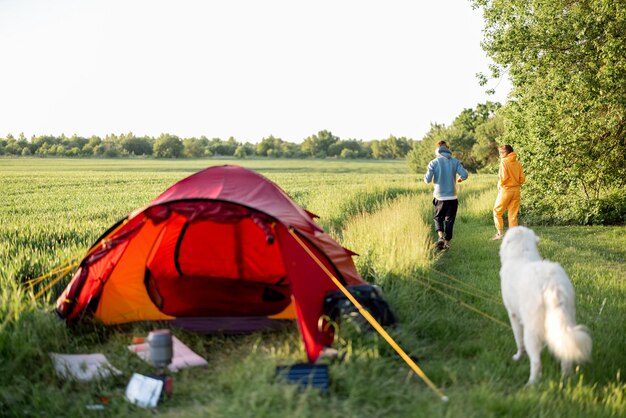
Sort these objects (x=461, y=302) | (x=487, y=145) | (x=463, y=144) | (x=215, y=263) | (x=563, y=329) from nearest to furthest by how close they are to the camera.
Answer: (x=563, y=329) → (x=461, y=302) → (x=215, y=263) → (x=487, y=145) → (x=463, y=144)

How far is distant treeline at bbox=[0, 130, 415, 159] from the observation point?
8100 centimetres

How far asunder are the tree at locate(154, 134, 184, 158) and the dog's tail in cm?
8876

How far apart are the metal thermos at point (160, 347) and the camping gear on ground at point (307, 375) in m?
0.94

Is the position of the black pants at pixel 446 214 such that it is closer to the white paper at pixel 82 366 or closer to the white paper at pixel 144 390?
the white paper at pixel 82 366

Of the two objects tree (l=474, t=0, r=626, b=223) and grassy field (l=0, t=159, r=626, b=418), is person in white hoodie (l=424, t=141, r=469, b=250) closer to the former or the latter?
grassy field (l=0, t=159, r=626, b=418)

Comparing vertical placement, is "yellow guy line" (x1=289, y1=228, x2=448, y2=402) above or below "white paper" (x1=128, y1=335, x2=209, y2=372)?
above

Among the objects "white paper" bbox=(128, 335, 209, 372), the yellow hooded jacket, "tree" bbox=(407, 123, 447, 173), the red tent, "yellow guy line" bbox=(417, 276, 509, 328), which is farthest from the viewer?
"tree" bbox=(407, 123, 447, 173)

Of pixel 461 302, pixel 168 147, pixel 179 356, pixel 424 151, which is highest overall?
pixel 168 147

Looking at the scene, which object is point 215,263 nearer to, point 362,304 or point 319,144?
point 362,304

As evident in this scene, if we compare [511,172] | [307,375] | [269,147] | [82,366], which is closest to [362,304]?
[307,375]

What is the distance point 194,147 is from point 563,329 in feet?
306

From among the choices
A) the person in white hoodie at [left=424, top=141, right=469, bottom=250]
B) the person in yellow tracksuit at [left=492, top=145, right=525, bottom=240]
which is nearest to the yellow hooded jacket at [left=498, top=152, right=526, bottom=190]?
the person in yellow tracksuit at [left=492, top=145, right=525, bottom=240]

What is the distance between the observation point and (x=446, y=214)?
424 inches

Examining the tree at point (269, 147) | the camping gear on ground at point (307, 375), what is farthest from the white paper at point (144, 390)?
the tree at point (269, 147)
